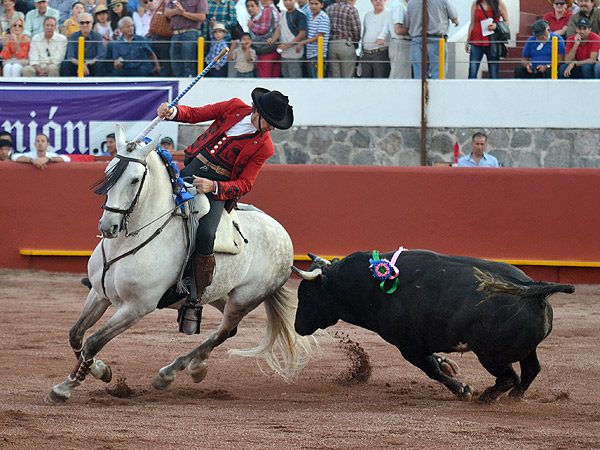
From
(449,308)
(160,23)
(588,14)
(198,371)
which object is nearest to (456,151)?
(588,14)

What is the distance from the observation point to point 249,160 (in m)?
6.70

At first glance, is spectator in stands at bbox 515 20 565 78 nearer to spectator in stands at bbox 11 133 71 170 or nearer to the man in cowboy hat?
spectator in stands at bbox 11 133 71 170

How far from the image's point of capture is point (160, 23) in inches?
540

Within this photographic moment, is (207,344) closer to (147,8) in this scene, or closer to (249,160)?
(249,160)

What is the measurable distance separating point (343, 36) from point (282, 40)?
893 mm

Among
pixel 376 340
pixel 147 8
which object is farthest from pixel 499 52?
pixel 376 340

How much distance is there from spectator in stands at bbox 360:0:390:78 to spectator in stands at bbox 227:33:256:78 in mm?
1616

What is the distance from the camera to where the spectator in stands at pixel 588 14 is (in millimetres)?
13227

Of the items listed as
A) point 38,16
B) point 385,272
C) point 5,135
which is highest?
point 38,16

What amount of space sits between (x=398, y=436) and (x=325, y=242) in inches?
280

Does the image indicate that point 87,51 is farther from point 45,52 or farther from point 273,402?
point 273,402

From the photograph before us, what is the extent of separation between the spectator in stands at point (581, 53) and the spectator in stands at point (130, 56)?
5903 millimetres

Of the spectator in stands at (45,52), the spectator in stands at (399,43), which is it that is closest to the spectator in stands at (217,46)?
Answer: the spectator in stands at (45,52)

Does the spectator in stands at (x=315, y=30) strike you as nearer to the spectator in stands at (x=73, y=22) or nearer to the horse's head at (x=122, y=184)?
the spectator in stands at (x=73, y=22)
